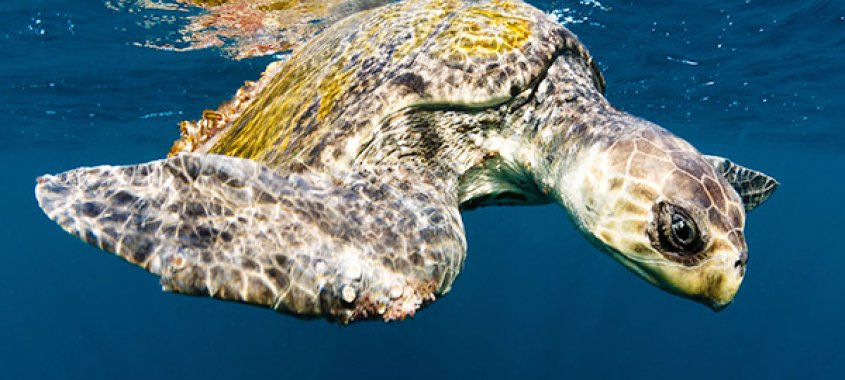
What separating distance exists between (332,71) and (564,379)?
38037 millimetres

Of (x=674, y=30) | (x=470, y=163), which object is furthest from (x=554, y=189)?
(x=674, y=30)

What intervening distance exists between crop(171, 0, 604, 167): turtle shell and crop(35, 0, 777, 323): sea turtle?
14 mm

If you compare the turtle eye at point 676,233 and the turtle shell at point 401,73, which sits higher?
the turtle shell at point 401,73

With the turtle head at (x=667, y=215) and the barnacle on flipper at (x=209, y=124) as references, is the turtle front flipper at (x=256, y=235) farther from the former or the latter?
the barnacle on flipper at (x=209, y=124)

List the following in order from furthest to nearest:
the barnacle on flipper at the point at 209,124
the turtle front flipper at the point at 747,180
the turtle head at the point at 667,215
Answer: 1. the barnacle on flipper at the point at 209,124
2. the turtle front flipper at the point at 747,180
3. the turtle head at the point at 667,215

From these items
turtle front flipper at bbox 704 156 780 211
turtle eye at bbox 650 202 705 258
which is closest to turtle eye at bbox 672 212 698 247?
turtle eye at bbox 650 202 705 258

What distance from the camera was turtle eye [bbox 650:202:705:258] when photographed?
86.0 inches

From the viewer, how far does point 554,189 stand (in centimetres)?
303

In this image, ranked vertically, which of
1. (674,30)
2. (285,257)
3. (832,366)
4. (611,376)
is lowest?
(832,366)

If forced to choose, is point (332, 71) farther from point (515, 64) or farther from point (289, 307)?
point (289, 307)

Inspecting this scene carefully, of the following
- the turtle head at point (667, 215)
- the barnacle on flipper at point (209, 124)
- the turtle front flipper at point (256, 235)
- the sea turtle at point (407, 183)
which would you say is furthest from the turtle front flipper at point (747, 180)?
the barnacle on flipper at point (209, 124)

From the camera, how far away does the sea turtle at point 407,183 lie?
6.34 feet

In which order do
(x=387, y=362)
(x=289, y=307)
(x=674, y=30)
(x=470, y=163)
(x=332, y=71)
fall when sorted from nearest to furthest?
(x=289, y=307) → (x=470, y=163) → (x=332, y=71) → (x=674, y=30) → (x=387, y=362)

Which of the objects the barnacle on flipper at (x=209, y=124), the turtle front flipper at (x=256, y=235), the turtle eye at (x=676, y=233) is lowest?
the barnacle on flipper at (x=209, y=124)
